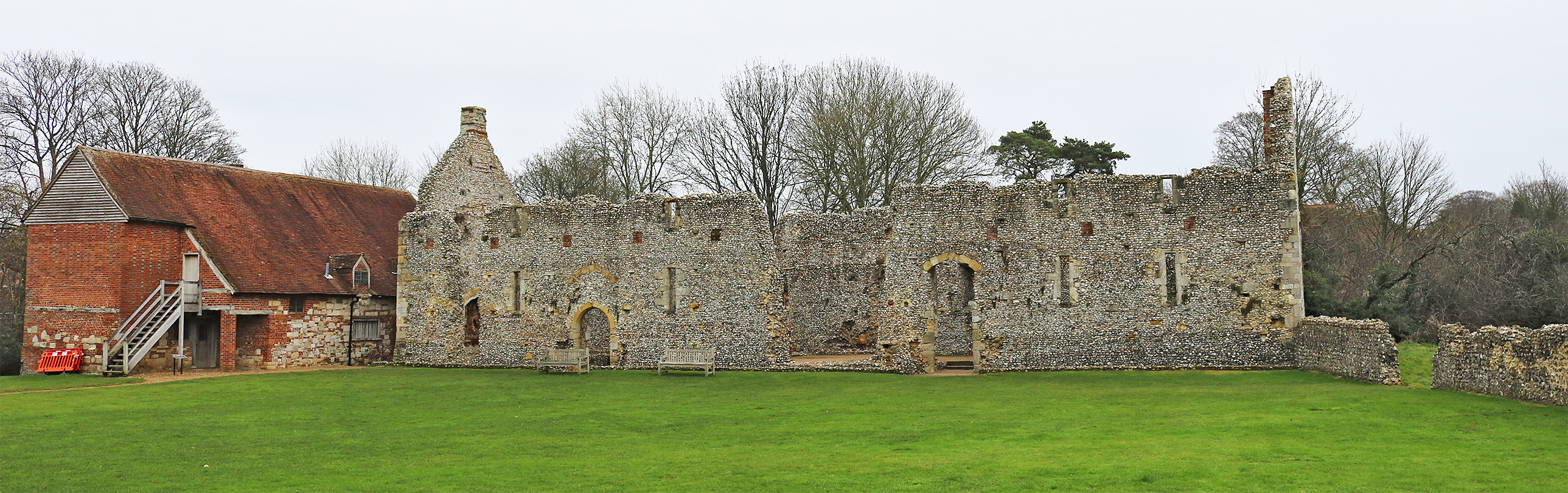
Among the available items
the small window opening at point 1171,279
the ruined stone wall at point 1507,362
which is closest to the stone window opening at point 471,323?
the small window opening at point 1171,279

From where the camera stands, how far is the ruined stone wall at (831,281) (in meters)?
29.4

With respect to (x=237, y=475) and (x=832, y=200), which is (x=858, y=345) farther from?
(x=237, y=475)

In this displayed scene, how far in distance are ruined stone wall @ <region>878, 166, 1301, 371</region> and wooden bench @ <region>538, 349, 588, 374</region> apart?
8.07 metres

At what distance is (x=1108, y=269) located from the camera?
24.2 meters

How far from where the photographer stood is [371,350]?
32.0 meters

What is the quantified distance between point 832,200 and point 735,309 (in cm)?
1239

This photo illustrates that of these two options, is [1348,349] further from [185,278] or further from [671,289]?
[185,278]

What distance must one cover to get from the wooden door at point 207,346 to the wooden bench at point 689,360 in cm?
1368

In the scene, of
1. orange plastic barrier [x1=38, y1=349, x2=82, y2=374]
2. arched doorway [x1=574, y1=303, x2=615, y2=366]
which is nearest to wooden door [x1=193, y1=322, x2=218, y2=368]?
orange plastic barrier [x1=38, y1=349, x2=82, y2=374]

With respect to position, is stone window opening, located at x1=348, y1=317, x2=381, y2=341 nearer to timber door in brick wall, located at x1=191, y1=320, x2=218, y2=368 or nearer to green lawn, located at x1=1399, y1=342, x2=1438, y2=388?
timber door in brick wall, located at x1=191, y1=320, x2=218, y2=368

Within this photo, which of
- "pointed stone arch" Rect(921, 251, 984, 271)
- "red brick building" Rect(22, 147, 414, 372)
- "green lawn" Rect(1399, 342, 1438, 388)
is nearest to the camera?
"green lawn" Rect(1399, 342, 1438, 388)

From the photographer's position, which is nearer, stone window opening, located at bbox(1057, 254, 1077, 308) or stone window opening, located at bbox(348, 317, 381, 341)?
stone window opening, located at bbox(1057, 254, 1077, 308)

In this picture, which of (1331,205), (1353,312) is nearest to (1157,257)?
(1353,312)

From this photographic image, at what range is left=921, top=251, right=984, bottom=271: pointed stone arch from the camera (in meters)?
24.7
